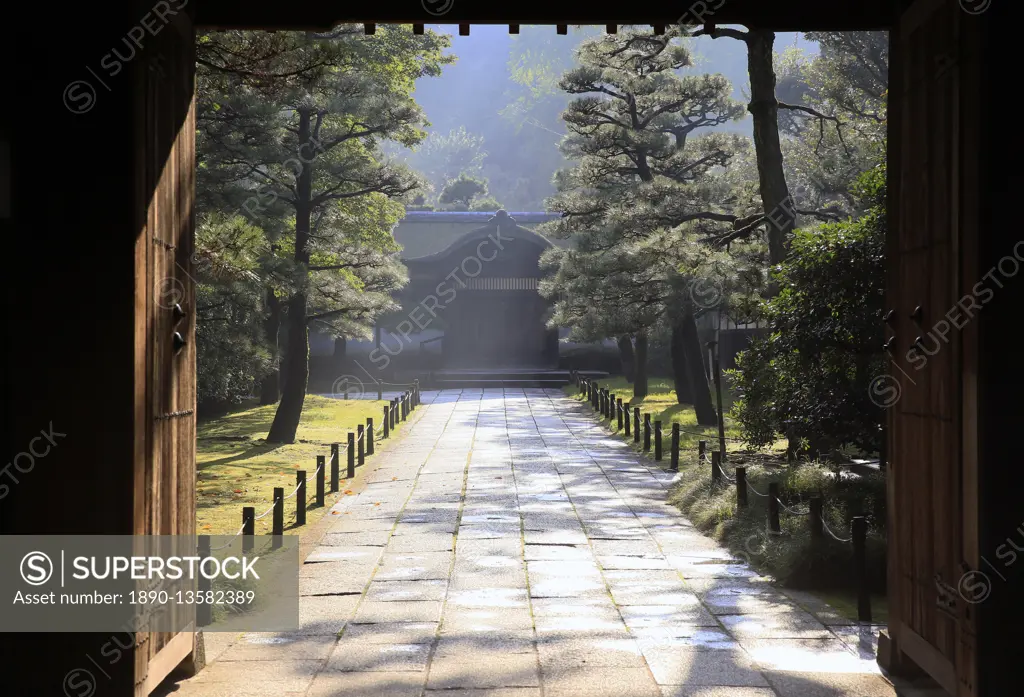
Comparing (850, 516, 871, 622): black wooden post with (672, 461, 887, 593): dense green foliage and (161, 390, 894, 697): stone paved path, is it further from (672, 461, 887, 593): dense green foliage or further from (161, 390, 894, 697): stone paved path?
(672, 461, 887, 593): dense green foliage

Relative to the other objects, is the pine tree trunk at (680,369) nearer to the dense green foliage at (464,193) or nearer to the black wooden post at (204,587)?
the black wooden post at (204,587)

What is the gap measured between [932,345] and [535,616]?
3331 mm

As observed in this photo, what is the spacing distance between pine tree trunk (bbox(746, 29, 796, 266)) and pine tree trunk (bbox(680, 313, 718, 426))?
7.53m

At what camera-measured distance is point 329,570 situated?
8.46m

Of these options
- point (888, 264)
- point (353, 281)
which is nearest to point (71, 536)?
point (888, 264)

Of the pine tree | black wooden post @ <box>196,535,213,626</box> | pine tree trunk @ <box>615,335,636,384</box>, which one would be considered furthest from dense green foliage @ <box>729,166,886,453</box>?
pine tree trunk @ <box>615,335,636,384</box>

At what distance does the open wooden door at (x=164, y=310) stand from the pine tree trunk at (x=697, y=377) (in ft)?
54.5

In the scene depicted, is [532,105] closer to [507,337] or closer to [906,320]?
[507,337]

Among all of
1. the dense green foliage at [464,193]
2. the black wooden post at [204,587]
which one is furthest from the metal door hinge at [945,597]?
the dense green foliage at [464,193]

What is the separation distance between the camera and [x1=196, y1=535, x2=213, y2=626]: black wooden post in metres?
6.38

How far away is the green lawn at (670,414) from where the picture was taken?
58.2ft

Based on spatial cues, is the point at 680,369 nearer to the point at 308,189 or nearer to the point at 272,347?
the point at 272,347

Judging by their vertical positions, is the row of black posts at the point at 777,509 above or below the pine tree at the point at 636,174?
below

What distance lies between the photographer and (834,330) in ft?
31.5
